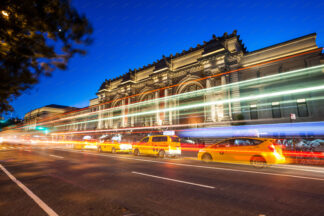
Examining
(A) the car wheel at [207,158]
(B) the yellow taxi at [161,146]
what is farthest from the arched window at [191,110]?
(A) the car wheel at [207,158]

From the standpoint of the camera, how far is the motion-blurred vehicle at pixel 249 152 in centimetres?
813

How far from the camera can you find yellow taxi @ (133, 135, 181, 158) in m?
12.4

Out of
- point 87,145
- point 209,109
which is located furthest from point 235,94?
point 87,145

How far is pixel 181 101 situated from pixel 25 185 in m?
31.2

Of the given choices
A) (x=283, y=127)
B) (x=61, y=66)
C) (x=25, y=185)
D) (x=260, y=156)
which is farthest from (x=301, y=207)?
(x=283, y=127)

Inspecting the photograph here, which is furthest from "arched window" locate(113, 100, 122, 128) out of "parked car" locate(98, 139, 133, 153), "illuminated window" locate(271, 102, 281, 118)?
"illuminated window" locate(271, 102, 281, 118)

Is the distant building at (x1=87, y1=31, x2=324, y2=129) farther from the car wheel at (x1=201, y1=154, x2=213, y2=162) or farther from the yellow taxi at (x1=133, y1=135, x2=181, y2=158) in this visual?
the car wheel at (x1=201, y1=154, x2=213, y2=162)

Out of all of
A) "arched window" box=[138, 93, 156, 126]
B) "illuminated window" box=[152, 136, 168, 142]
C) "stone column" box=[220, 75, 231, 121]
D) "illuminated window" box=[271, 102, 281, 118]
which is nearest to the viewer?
"illuminated window" box=[152, 136, 168, 142]

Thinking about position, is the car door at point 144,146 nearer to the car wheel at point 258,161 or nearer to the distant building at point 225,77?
the car wheel at point 258,161

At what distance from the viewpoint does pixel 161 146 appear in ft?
41.7

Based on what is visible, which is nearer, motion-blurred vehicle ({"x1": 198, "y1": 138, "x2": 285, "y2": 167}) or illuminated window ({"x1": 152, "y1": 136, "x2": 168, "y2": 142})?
motion-blurred vehicle ({"x1": 198, "y1": 138, "x2": 285, "y2": 167})

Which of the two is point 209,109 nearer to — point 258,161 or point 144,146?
point 144,146

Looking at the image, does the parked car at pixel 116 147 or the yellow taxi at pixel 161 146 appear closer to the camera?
the yellow taxi at pixel 161 146

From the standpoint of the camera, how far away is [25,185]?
5242 mm
